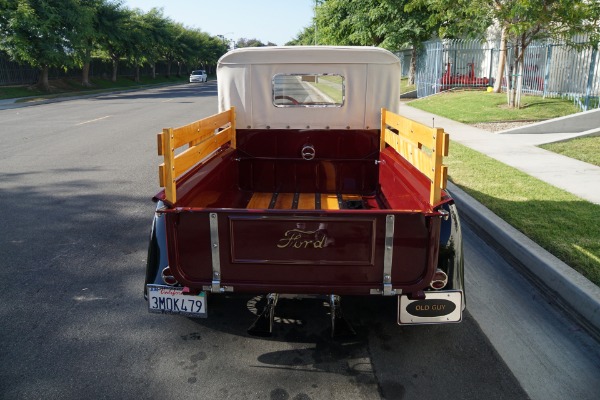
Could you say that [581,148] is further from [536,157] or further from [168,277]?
[168,277]

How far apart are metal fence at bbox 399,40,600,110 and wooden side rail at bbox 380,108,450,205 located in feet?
40.5

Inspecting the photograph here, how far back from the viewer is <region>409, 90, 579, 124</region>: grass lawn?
14.4 m

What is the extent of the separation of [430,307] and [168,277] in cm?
168

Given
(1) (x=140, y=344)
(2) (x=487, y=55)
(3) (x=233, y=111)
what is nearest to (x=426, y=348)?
(1) (x=140, y=344)

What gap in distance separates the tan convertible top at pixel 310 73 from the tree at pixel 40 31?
3045cm

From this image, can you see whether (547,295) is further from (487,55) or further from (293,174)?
(487,55)

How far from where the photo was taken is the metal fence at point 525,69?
15.6m

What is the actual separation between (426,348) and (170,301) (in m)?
1.76

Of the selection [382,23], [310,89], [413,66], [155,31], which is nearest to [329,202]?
[310,89]

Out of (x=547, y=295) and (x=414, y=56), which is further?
(x=414, y=56)

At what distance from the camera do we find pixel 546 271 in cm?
422

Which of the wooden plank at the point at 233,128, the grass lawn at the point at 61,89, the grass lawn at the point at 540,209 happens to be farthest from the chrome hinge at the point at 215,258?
the grass lawn at the point at 61,89

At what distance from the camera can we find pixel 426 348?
3385mm

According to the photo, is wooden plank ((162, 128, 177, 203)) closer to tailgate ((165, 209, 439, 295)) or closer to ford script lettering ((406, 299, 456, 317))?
tailgate ((165, 209, 439, 295))
